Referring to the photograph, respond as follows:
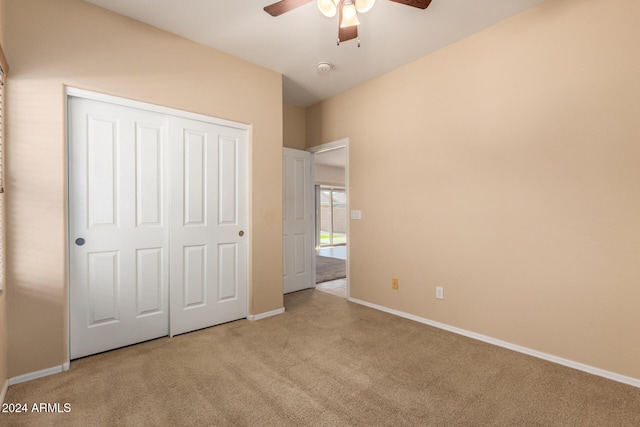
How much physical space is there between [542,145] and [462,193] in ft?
2.28

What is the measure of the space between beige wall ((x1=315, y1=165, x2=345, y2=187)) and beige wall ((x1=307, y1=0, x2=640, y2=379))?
5330mm

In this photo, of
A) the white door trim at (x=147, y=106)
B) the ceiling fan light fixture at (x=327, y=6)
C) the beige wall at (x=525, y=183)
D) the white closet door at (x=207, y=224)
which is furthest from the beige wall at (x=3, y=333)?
the beige wall at (x=525, y=183)

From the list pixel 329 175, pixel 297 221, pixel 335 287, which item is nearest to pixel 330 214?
pixel 329 175

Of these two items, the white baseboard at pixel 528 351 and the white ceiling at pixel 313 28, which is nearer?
the white baseboard at pixel 528 351

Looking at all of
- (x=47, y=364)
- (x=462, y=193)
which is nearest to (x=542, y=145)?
(x=462, y=193)

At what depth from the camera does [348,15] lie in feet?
6.14

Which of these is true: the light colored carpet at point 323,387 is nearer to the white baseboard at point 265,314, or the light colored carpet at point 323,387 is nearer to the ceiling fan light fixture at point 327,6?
the white baseboard at point 265,314

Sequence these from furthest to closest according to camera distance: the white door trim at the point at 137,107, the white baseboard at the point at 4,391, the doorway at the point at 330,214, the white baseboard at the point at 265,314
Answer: the doorway at the point at 330,214
the white baseboard at the point at 265,314
the white door trim at the point at 137,107
the white baseboard at the point at 4,391

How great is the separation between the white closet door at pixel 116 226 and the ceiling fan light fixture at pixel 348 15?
1723 mm

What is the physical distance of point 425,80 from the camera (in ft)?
10.0

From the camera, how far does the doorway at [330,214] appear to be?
591 centimetres

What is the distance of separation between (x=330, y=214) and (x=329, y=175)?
165 cm

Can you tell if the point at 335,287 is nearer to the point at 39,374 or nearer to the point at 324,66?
the point at 324,66

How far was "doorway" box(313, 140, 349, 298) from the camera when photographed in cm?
591
